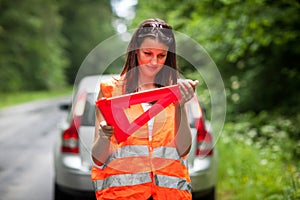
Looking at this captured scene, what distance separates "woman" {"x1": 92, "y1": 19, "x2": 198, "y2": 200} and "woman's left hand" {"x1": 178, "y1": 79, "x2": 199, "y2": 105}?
12cm

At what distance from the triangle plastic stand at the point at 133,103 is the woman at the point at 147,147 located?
5 centimetres

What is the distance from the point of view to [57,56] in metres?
46.5

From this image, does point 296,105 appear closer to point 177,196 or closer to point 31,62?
point 177,196

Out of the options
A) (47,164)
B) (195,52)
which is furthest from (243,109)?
(195,52)

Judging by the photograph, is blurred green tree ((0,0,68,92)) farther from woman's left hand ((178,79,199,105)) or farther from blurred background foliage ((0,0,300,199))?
woman's left hand ((178,79,199,105))

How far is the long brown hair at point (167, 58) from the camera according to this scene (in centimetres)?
193

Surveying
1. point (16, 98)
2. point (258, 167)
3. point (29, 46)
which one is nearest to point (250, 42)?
point (258, 167)

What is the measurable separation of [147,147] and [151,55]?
0.40m

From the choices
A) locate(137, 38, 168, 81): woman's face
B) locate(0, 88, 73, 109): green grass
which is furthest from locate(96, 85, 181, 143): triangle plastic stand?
locate(0, 88, 73, 109): green grass

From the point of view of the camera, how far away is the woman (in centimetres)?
190

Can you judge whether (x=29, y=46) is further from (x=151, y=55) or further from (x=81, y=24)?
(x=151, y=55)

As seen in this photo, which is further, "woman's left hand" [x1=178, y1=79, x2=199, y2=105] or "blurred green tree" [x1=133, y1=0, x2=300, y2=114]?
"blurred green tree" [x1=133, y1=0, x2=300, y2=114]

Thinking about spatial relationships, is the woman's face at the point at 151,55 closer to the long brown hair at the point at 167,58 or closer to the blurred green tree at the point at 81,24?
the long brown hair at the point at 167,58

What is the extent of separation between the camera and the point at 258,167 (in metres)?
5.88
